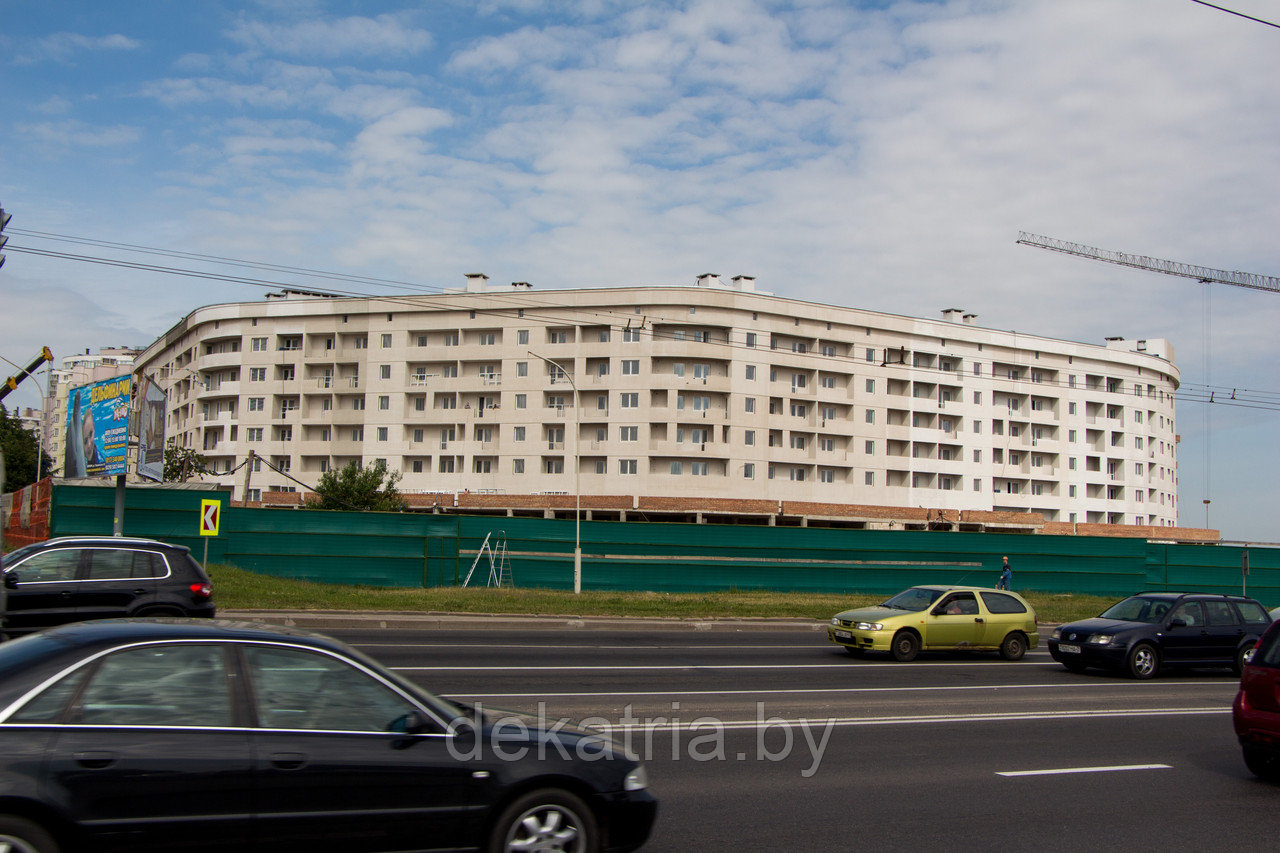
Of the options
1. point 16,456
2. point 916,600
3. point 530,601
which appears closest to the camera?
point 916,600

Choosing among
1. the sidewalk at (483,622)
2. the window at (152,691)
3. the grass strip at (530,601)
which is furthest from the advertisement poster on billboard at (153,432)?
the window at (152,691)

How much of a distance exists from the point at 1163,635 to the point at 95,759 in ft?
55.5

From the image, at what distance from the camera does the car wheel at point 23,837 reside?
4262 millimetres

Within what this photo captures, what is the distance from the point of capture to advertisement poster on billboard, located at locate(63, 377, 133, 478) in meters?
30.4

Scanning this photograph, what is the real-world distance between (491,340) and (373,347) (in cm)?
923

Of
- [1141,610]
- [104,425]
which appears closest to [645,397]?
[104,425]

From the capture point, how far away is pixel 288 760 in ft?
15.7

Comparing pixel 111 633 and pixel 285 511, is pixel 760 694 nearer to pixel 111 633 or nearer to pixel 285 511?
pixel 111 633

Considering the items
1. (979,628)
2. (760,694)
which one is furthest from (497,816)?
(979,628)

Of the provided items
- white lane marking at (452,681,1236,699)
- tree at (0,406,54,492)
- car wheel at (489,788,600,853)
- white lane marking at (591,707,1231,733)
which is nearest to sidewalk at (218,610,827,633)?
white lane marking at (452,681,1236,699)

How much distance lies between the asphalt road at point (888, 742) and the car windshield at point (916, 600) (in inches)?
39.5

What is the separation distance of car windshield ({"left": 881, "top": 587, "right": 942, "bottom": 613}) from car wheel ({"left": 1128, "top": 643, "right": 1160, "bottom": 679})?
336 cm

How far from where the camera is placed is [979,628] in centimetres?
1858

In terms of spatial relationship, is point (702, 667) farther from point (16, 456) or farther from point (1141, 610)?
point (16, 456)
